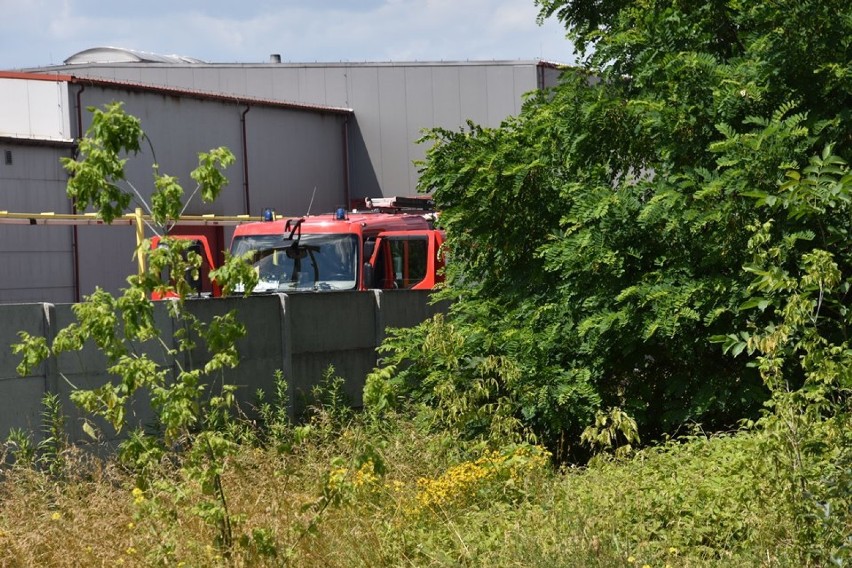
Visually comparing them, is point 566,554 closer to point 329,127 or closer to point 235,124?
point 235,124

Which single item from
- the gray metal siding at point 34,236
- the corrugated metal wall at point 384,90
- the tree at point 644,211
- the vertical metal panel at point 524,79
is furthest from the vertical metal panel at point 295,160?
the tree at point 644,211

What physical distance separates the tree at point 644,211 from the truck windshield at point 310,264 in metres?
5.54

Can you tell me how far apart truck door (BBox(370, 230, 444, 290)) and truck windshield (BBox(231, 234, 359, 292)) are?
61 cm

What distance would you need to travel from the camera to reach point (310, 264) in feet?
56.6

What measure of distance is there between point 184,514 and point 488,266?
477 centimetres

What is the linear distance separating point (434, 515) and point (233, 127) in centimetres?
2152

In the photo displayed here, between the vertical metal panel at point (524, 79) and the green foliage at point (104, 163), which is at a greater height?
the vertical metal panel at point (524, 79)

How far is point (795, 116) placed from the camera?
9227mm

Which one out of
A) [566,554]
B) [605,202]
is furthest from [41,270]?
[566,554]

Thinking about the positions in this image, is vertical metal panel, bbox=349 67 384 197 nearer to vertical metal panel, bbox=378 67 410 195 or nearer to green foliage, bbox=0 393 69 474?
vertical metal panel, bbox=378 67 410 195

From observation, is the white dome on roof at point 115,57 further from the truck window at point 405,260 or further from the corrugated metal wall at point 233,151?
the truck window at point 405,260

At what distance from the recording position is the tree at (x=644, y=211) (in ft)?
31.0

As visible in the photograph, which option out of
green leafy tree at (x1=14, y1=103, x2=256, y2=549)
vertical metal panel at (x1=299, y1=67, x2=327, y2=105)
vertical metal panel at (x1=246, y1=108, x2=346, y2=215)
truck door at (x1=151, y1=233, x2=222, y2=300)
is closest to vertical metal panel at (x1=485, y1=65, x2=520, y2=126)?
vertical metal panel at (x1=246, y1=108, x2=346, y2=215)

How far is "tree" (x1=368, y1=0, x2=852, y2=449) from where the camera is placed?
9.45m
